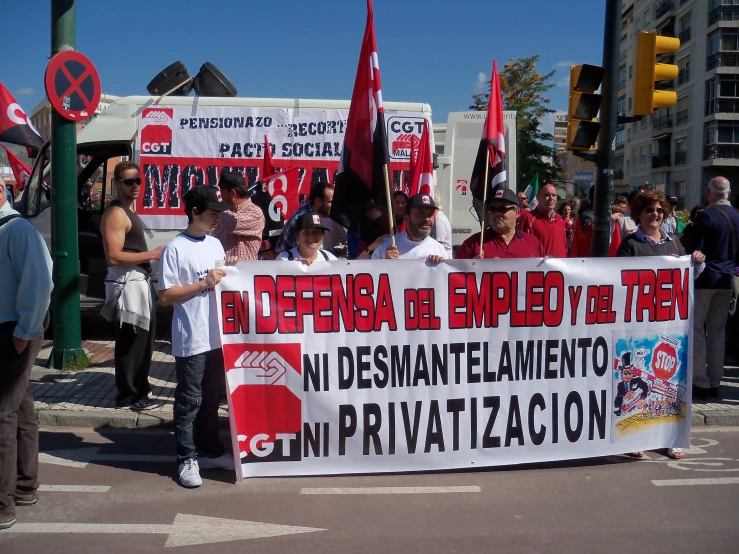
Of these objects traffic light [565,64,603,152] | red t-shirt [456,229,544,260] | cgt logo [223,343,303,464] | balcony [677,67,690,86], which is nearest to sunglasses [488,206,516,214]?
red t-shirt [456,229,544,260]

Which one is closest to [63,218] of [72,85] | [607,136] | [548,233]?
[72,85]

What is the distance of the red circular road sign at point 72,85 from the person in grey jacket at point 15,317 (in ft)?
11.5

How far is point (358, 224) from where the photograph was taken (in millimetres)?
5535

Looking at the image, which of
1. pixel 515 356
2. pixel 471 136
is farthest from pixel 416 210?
pixel 471 136

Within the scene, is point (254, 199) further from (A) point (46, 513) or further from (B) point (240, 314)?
(A) point (46, 513)

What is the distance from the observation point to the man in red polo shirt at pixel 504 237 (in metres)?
5.38

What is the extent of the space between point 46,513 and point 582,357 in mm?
3526

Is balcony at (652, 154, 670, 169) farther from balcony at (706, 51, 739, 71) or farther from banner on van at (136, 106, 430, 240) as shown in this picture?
banner on van at (136, 106, 430, 240)

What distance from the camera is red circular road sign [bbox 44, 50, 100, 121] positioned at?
23.5 feet

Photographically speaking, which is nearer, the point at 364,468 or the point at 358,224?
the point at 364,468

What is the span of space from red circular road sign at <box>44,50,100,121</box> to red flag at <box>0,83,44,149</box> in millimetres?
1742

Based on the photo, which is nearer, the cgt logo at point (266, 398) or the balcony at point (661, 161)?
the cgt logo at point (266, 398)

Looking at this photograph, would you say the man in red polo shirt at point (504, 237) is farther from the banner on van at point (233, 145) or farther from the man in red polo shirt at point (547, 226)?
the banner on van at point (233, 145)

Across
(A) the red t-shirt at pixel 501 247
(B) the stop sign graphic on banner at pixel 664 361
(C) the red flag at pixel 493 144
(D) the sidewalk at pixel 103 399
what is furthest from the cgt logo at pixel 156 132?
(B) the stop sign graphic on banner at pixel 664 361
